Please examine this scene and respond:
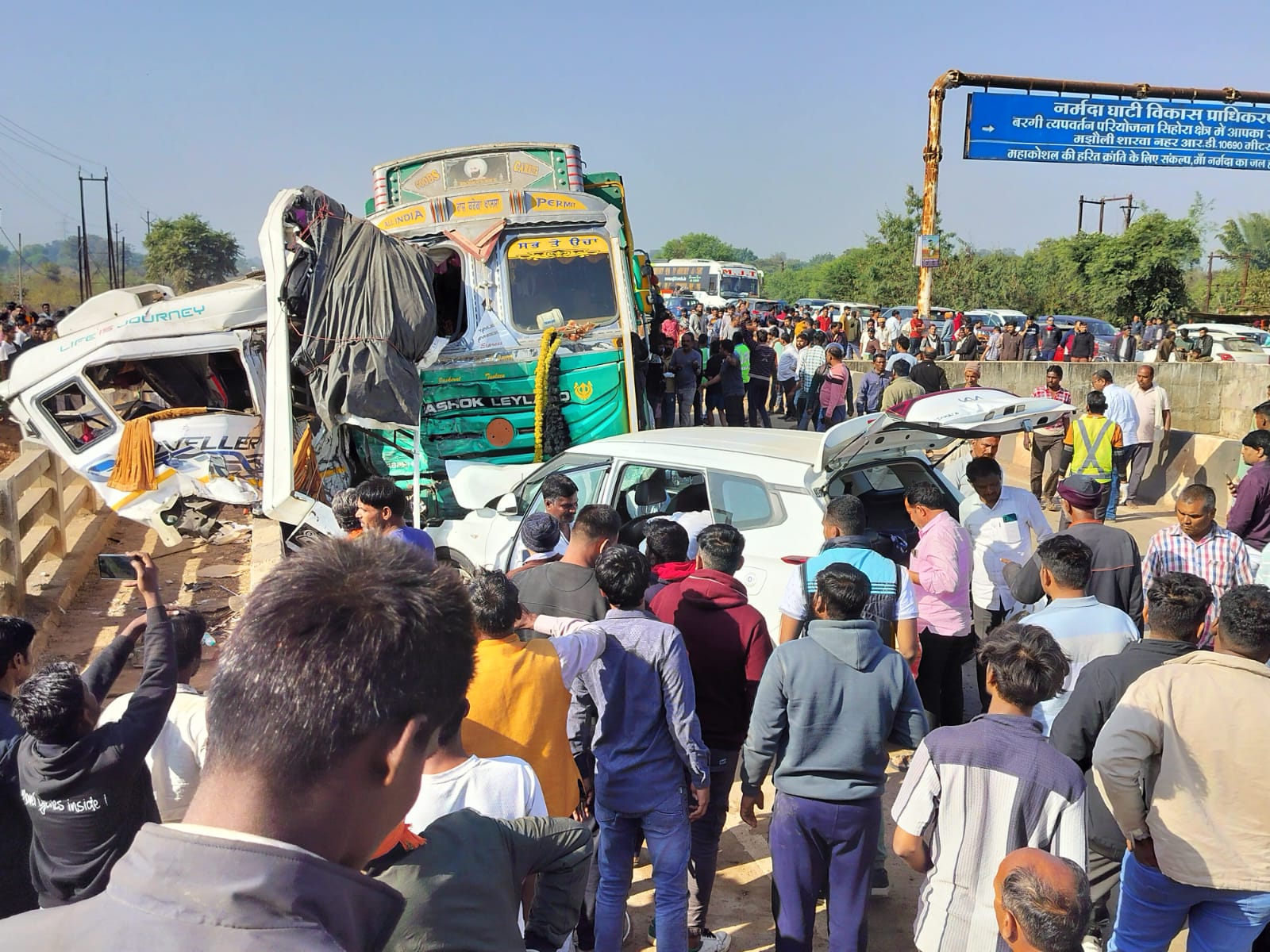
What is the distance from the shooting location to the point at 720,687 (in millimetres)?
3764

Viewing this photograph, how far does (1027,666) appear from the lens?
276 cm

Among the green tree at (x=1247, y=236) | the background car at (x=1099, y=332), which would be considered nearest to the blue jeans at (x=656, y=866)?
the background car at (x=1099, y=332)

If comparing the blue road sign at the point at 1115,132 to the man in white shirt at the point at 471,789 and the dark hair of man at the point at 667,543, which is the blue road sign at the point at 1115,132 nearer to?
the dark hair of man at the point at 667,543

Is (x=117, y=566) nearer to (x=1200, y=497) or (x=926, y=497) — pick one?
(x=926, y=497)

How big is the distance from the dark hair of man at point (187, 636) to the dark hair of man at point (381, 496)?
148 cm

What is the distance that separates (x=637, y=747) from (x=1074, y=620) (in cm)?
184

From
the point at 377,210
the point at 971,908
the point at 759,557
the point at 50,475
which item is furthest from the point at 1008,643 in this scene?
the point at 50,475

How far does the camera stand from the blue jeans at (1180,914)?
2.96 m

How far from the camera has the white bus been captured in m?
47.8

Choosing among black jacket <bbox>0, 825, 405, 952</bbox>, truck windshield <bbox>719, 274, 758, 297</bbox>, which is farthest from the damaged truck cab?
truck windshield <bbox>719, 274, 758, 297</bbox>

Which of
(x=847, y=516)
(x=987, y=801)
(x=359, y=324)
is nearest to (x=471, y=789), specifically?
(x=987, y=801)

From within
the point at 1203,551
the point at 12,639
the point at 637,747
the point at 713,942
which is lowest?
the point at 713,942

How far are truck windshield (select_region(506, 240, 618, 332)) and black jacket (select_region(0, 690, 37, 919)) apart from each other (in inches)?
266

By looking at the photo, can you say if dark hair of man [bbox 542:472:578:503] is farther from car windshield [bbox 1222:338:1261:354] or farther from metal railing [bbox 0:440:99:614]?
car windshield [bbox 1222:338:1261:354]
